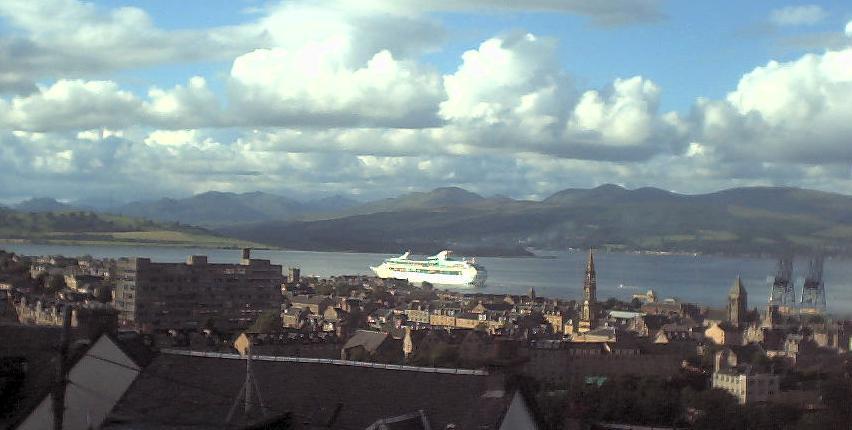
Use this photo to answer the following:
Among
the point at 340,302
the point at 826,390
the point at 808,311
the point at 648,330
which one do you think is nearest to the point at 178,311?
the point at 340,302

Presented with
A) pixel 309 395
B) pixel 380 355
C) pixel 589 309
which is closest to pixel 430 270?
pixel 589 309

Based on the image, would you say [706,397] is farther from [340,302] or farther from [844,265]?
[340,302]

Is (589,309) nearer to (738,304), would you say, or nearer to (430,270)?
(738,304)

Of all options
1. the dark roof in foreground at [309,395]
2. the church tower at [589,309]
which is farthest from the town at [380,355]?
the church tower at [589,309]

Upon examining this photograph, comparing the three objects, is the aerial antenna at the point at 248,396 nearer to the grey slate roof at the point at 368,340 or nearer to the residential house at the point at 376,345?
the residential house at the point at 376,345

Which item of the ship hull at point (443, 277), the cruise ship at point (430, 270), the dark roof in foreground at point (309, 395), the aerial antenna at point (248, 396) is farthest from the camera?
the cruise ship at point (430, 270)

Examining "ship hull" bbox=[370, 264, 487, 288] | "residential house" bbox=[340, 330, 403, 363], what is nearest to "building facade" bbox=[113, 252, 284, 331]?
"residential house" bbox=[340, 330, 403, 363]

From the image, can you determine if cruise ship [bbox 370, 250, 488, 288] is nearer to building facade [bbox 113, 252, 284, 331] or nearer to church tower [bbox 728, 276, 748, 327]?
church tower [bbox 728, 276, 748, 327]
